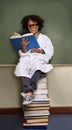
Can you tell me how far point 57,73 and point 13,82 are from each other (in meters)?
0.56

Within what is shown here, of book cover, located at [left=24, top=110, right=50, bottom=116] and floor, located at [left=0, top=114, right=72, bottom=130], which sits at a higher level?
book cover, located at [left=24, top=110, right=50, bottom=116]

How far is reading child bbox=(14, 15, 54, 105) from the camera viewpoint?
2.71 m

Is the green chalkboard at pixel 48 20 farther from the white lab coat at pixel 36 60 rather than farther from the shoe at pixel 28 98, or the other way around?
the shoe at pixel 28 98

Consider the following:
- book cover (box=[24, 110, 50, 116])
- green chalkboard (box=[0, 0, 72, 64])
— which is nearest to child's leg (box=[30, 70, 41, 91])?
book cover (box=[24, 110, 50, 116])

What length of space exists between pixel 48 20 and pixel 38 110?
1.08 metres

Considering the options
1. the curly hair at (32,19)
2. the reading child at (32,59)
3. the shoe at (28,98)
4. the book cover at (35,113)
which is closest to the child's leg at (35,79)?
the reading child at (32,59)

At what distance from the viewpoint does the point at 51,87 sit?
321 centimetres

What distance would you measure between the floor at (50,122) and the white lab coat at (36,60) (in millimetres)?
582

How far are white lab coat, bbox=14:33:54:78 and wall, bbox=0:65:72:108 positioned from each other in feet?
1.06

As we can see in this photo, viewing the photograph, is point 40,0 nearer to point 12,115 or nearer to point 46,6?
point 46,6

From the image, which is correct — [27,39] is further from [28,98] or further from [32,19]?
[28,98]

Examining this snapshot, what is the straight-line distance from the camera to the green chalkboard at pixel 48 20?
305cm

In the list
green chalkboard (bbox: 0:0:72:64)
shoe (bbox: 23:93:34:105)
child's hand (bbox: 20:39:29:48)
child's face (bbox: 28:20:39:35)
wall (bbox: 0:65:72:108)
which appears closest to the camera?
shoe (bbox: 23:93:34:105)

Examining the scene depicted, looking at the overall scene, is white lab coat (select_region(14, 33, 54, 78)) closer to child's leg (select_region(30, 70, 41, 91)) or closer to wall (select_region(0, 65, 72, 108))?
child's leg (select_region(30, 70, 41, 91))
